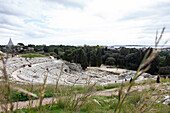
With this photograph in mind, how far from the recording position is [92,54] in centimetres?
4712

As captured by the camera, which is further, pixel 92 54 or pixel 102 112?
pixel 92 54

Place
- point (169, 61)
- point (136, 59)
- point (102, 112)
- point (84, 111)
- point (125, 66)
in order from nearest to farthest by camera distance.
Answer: point (102, 112), point (84, 111), point (169, 61), point (136, 59), point (125, 66)

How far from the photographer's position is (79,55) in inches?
1578

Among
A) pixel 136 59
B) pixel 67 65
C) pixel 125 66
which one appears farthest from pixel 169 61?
pixel 67 65

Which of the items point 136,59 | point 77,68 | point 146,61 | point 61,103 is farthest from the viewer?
point 136,59

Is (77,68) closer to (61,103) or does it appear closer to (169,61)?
(169,61)

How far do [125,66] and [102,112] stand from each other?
145 feet

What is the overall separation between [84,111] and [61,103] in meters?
0.93

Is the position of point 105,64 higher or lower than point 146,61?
lower

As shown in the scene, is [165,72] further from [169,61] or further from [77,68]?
[77,68]

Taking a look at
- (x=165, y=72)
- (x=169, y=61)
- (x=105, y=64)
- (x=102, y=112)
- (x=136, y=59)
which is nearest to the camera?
(x=102, y=112)

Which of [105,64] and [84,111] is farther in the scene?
[105,64]

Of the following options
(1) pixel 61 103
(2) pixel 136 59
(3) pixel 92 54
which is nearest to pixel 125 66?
(2) pixel 136 59

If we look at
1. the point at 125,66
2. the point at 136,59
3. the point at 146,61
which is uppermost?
the point at 146,61
